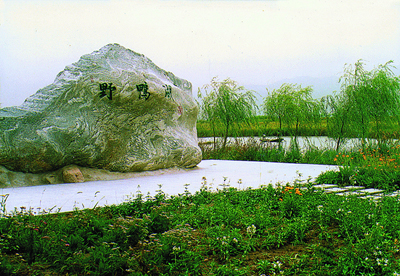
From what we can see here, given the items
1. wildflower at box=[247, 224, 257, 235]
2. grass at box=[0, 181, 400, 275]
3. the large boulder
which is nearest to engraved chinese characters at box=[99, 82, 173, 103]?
the large boulder

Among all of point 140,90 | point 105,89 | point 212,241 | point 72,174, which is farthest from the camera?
point 140,90

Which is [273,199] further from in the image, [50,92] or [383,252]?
[50,92]

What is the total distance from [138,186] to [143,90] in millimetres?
2673

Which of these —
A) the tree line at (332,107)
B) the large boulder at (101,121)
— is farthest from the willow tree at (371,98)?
the large boulder at (101,121)

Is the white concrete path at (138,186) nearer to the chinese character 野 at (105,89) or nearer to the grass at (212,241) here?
the grass at (212,241)

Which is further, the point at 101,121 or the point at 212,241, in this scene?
the point at 101,121

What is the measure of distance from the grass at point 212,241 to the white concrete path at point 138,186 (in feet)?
1.76

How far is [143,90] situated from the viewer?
6543mm

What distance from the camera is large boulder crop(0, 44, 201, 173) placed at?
18.5 feet

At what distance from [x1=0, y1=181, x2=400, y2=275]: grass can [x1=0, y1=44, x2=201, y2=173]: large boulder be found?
226cm

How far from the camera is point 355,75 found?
1027 cm

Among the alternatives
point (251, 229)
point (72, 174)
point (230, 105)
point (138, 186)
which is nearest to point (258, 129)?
point (230, 105)

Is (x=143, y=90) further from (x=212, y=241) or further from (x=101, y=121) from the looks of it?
(x=212, y=241)

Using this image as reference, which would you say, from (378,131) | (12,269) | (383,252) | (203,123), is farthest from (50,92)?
(378,131)
